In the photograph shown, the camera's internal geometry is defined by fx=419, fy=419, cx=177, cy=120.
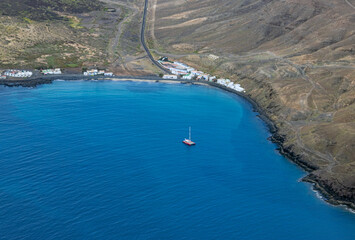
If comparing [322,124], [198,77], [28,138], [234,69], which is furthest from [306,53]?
[28,138]

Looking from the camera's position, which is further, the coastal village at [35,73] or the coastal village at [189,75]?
the coastal village at [189,75]

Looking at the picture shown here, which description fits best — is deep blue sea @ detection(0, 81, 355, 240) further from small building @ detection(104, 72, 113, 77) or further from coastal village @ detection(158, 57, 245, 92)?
small building @ detection(104, 72, 113, 77)

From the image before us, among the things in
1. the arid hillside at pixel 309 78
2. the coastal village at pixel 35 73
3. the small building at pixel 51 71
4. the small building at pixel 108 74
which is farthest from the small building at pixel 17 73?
the arid hillside at pixel 309 78

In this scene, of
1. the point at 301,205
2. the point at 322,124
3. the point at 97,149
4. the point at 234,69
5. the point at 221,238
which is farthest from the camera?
the point at 234,69

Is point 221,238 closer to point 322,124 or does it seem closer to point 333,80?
point 322,124

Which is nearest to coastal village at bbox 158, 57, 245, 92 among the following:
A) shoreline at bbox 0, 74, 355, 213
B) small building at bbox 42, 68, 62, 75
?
shoreline at bbox 0, 74, 355, 213

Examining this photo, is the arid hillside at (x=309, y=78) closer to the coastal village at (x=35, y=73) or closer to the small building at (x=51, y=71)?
the coastal village at (x=35, y=73)

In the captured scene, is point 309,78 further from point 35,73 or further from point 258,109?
point 35,73
